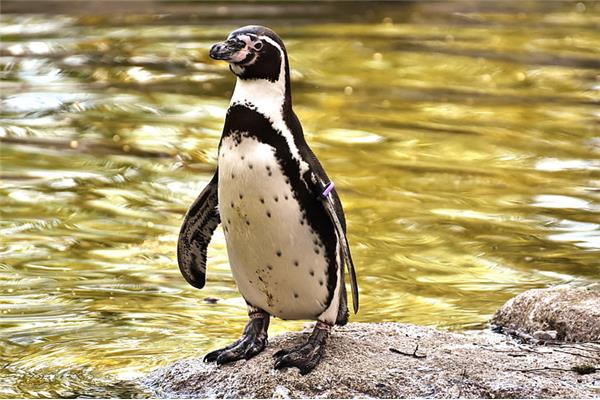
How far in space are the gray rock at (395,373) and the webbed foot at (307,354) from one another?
0.08 ft

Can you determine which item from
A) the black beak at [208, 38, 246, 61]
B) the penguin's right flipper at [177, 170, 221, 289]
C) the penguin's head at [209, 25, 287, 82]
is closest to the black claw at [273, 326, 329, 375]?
the penguin's right flipper at [177, 170, 221, 289]

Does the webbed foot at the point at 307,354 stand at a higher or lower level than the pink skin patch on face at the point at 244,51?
lower

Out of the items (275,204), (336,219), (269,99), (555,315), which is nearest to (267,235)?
(275,204)

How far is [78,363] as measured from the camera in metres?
5.00

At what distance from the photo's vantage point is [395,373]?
14.0 feet

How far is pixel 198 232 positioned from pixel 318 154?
4215 mm

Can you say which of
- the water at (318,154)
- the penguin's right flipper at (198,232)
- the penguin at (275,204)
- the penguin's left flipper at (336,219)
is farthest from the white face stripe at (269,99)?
the water at (318,154)

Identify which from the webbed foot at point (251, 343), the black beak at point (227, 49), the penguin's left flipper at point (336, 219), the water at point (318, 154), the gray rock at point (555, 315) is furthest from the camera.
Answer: the water at point (318, 154)

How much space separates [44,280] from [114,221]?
3.77 ft

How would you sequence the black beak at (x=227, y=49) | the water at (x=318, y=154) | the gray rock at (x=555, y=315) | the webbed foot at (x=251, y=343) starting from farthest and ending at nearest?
1. the water at (x=318, y=154)
2. the gray rock at (x=555, y=315)
3. the webbed foot at (x=251, y=343)
4. the black beak at (x=227, y=49)

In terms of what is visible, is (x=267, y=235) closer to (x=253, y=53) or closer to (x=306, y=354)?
(x=306, y=354)

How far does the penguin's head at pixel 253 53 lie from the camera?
4.08m

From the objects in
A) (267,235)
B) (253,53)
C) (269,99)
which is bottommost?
(267,235)

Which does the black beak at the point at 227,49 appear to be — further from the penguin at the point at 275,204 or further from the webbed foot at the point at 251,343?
the webbed foot at the point at 251,343
